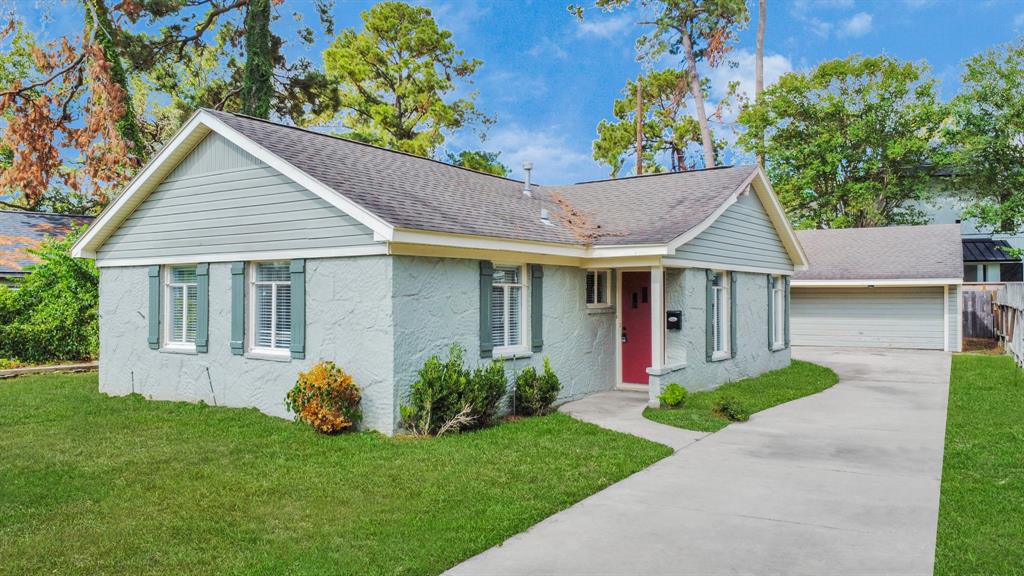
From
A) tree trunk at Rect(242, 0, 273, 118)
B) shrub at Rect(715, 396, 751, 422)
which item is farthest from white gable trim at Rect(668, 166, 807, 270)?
tree trunk at Rect(242, 0, 273, 118)

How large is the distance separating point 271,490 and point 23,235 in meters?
20.5

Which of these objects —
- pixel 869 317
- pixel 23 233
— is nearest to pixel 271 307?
pixel 23 233

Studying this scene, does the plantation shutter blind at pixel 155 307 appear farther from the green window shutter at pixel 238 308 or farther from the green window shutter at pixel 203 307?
the green window shutter at pixel 238 308

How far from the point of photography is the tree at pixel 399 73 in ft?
102

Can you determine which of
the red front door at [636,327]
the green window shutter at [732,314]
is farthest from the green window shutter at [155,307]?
the green window shutter at [732,314]

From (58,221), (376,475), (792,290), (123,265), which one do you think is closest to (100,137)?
(58,221)

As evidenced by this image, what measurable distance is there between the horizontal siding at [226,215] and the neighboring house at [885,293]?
58.0 feet

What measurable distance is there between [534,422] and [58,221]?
2190 cm

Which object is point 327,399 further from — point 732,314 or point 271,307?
point 732,314

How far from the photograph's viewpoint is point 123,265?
1246cm

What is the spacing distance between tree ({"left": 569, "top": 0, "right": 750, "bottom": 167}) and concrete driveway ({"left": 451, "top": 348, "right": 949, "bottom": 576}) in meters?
24.0

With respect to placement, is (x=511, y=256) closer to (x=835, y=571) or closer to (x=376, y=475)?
(x=376, y=475)

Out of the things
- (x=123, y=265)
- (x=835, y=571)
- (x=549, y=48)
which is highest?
(x=549, y=48)

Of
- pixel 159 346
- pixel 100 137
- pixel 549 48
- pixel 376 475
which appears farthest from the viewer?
pixel 549 48
